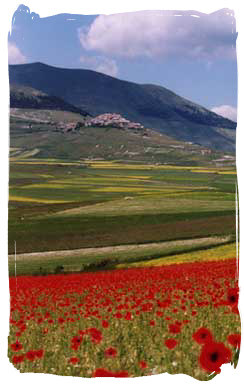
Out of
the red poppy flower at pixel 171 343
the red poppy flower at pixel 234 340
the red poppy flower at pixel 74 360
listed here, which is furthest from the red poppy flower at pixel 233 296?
the red poppy flower at pixel 74 360

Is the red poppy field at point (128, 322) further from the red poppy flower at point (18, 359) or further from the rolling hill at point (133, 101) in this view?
the rolling hill at point (133, 101)

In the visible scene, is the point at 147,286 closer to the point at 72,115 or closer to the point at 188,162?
the point at 188,162

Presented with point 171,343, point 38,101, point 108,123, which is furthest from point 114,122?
point 171,343

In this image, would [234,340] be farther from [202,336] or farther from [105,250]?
[105,250]

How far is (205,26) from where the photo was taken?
23.0ft

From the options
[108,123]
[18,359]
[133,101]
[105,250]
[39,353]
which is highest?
[133,101]

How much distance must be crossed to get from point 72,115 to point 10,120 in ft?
4.03

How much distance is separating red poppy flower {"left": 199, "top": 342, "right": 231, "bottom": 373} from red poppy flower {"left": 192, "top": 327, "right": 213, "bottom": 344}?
0.47 ft

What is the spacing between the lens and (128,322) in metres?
6.53

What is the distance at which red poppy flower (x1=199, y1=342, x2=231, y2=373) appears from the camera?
5551 millimetres

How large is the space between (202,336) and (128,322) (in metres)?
0.96

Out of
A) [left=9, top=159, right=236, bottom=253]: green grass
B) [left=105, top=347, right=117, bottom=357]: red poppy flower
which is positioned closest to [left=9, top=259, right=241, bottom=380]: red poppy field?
[left=105, top=347, right=117, bottom=357]: red poppy flower

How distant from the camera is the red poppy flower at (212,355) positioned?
5551mm

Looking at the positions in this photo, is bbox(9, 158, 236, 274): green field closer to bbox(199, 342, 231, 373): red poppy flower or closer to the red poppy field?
the red poppy field
